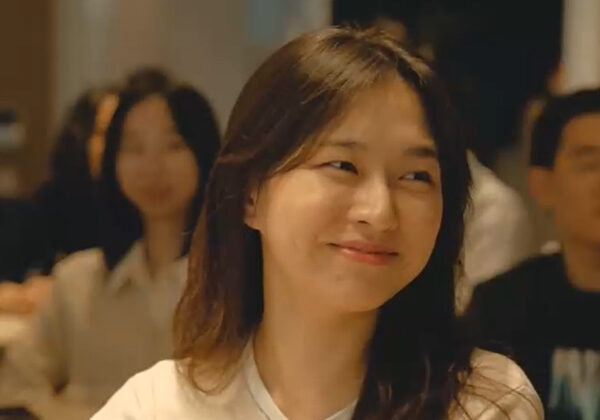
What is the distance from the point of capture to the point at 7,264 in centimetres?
138

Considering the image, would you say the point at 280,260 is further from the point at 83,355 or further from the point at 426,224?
the point at 83,355

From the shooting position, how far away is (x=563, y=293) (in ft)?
3.20

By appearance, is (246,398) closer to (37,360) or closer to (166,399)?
(166,399)

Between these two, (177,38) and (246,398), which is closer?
(246,398)

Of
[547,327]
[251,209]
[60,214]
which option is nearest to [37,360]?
[60,214]

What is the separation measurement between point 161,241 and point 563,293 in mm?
472

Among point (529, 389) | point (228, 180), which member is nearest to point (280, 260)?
point (228, 180)

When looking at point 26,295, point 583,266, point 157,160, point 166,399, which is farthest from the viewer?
point 26,295

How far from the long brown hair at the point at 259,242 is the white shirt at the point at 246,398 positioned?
11 mm

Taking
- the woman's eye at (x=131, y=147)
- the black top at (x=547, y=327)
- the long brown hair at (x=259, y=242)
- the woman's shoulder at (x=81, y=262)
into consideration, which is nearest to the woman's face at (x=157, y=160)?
the woman's eye at (x=131, y=147)

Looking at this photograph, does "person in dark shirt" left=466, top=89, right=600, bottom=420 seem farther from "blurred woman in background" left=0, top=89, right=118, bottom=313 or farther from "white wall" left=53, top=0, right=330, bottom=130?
"blurred woman in background" left=0, top=89, right=118, bottom=313

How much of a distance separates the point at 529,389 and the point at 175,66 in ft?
2.37

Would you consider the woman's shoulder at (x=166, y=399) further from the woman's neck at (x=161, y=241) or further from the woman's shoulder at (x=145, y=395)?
the woman's neck at (x=161, y=241)

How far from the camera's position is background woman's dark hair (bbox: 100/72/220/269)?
3.60 feet
